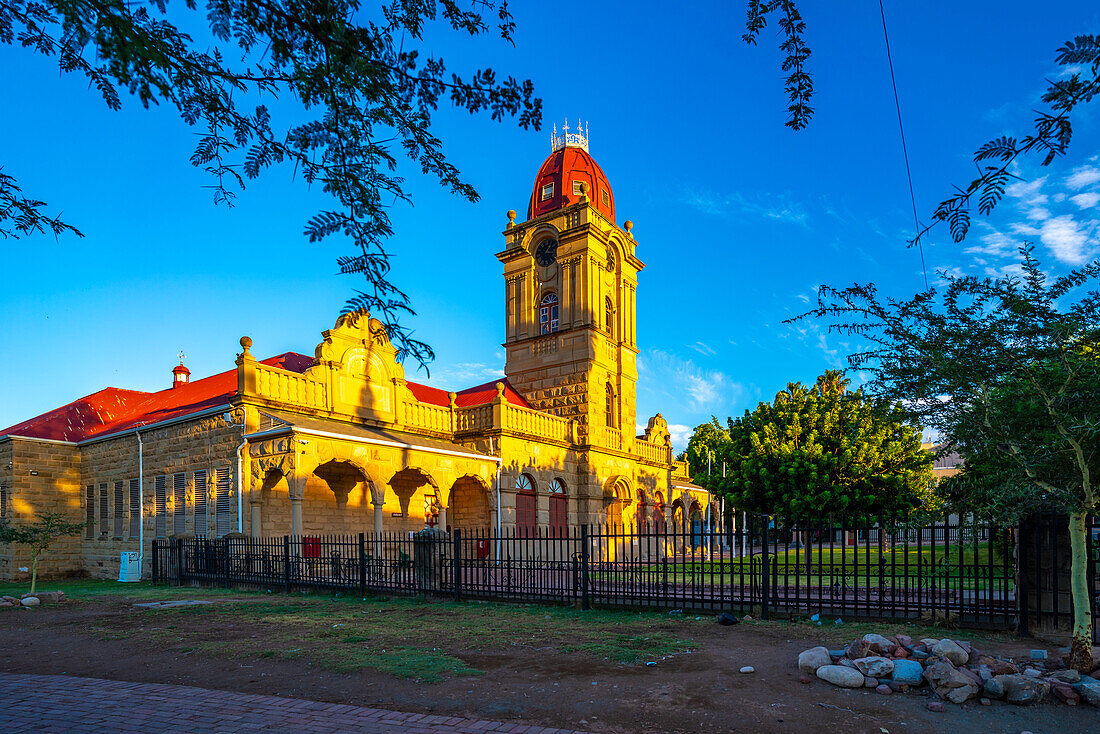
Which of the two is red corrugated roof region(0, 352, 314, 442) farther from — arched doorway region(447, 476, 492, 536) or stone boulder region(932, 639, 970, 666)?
stone boulder region(932, 639, 970, 666)

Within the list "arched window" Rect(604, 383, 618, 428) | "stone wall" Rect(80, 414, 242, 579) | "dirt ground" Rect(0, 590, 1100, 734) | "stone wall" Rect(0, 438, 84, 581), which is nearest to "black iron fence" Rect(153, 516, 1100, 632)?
"dirt ground" Rect(0, 590, 1100, 734)

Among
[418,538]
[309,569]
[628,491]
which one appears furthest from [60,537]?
[628,491]

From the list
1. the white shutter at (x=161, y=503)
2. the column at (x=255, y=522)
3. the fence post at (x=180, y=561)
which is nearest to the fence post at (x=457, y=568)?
the column at (x=255, y=522)

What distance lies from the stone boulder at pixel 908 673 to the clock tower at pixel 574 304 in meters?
22.3

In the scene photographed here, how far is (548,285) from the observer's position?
30984 millimetres

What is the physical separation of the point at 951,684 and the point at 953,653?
618 millimetres

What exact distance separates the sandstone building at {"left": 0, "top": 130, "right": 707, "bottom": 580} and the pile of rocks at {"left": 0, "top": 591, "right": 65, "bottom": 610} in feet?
14.6

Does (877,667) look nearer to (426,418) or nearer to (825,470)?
(426,418)

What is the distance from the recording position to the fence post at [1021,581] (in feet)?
30.2

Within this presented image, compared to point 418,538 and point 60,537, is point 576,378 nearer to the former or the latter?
point 418,538

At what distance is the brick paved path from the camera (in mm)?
5469

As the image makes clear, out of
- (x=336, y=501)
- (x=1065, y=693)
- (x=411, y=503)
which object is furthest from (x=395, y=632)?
(x=411, y=503)

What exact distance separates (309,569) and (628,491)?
18177 millimetres

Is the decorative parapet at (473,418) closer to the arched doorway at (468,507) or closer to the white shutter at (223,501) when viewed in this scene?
the arched doorway at (468,507)
